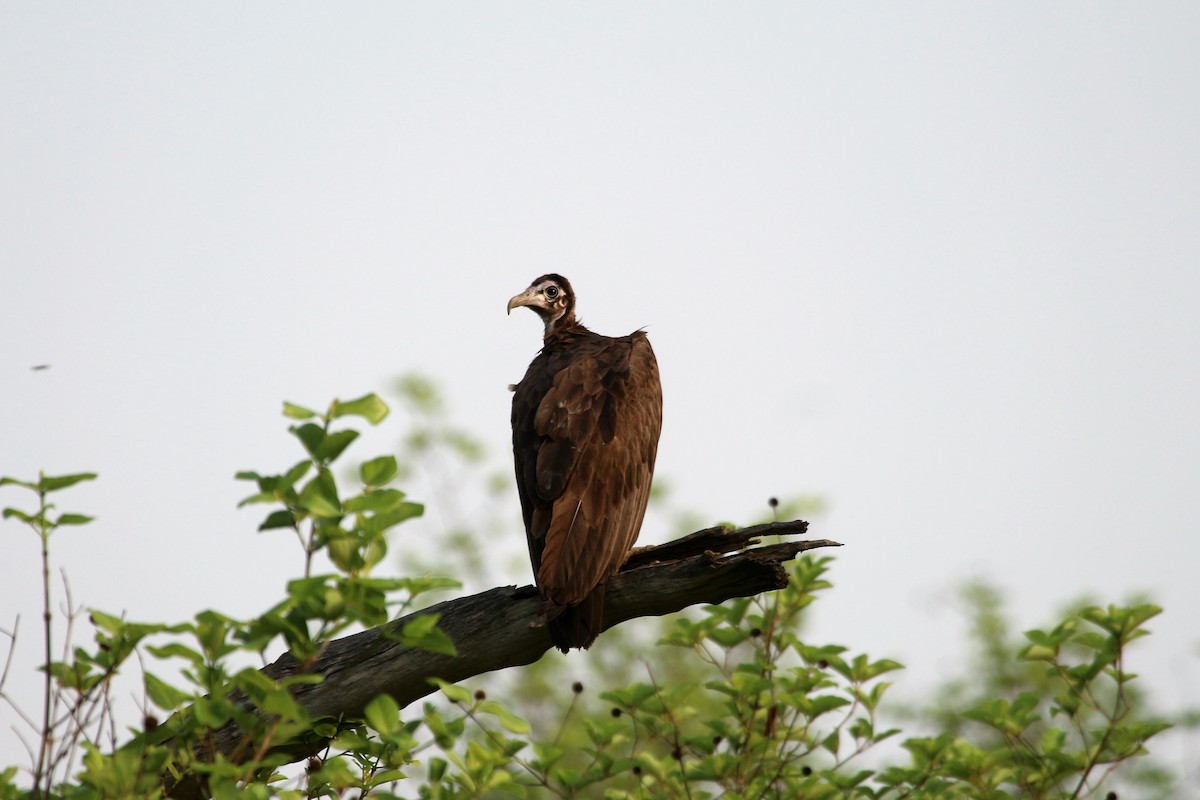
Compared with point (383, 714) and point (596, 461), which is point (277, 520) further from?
point (596, 461)

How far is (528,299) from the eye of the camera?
854 centimetres

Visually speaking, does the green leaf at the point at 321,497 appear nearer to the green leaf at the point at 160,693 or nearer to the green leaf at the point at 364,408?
the green leaf at the point at 364,408

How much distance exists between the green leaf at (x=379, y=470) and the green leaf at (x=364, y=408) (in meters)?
0.13

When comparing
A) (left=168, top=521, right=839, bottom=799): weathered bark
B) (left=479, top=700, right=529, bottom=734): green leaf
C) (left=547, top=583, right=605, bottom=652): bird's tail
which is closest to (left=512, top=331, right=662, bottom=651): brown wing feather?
(left=547, top=583, right=605, bottom=652): bird's tail

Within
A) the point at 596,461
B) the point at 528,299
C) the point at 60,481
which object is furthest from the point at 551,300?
the point at 60,481

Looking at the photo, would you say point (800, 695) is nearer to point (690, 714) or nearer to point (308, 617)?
point (690, 714)

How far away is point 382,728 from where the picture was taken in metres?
2.61

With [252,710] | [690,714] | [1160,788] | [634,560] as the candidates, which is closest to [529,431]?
[634,560]

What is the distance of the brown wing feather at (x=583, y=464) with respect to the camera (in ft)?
16.8

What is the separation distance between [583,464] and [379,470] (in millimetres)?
3473

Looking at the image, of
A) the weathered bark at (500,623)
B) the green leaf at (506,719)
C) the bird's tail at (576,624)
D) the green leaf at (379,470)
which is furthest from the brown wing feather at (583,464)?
the green leaf at (379,470)

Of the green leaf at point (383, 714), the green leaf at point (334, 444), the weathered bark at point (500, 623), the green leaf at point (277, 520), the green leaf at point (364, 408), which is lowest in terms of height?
the green leaf at point (383, 714)

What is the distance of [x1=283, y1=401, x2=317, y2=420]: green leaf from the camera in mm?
2438

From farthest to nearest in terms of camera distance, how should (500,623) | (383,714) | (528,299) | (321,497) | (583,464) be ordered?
1. (528,299)
2. (583,464)
3. (500,623)
4. (383,714)
5. (321,497)
